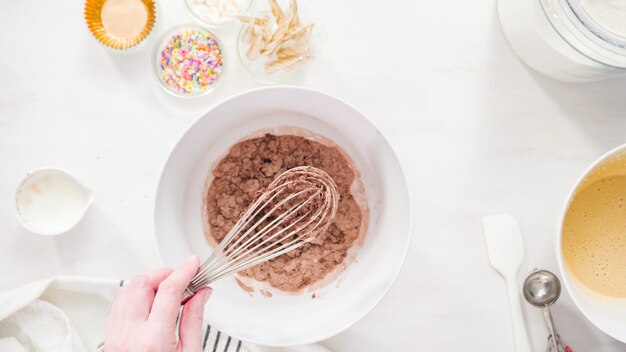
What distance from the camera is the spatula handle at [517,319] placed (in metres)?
0.93

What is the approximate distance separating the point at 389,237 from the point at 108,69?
0.54 meters

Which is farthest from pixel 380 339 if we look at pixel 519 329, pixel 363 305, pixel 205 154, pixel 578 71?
pixel 578 71

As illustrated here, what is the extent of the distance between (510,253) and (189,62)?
0.61 metres

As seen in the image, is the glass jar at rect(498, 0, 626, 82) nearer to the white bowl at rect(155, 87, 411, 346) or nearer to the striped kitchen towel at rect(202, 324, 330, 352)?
the white bowl at rect(155, 87, 411, 346)

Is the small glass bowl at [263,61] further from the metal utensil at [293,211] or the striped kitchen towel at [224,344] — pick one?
the striped kitchen towel at [224,344]

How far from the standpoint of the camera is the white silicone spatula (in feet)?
3.05

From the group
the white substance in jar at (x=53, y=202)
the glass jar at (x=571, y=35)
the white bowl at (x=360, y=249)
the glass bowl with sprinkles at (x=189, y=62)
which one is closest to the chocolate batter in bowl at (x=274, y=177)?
the white bowl at (x=360, y=249)

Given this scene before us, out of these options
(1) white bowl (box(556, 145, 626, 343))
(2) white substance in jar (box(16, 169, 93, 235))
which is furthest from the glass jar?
(2) white substance in jar (box(16, 169, 93, 235))

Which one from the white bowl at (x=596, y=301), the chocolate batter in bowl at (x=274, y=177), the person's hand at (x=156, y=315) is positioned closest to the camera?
the person's hand at (x=156, y=315)

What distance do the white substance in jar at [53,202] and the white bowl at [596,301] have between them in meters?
0.73

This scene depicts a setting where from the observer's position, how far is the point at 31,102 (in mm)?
967

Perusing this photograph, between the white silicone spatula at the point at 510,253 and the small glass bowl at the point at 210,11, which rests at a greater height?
the small glass bowl at the point at 210,11

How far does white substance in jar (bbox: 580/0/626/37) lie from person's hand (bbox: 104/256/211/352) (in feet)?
2.06

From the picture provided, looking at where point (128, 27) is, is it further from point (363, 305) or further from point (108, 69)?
point (363, 305)
